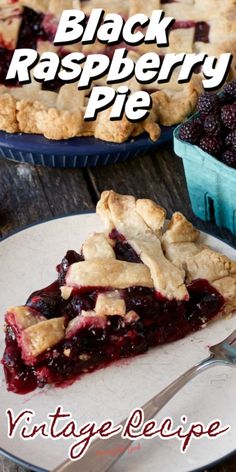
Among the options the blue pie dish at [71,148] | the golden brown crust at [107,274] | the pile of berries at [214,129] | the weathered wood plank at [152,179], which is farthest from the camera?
the weathered wood plank at [152,179]

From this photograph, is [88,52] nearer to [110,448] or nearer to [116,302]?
[116,302]

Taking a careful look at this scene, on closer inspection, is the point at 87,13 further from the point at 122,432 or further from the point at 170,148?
the point at 122,432

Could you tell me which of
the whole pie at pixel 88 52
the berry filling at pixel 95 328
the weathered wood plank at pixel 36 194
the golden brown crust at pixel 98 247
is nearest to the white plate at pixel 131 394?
the berry filling at pixel 95 328

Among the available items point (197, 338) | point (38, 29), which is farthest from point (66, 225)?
point (38, 29)

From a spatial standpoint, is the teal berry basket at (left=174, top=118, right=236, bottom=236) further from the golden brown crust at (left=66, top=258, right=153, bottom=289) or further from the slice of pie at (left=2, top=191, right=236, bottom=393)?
the golden brown crust at (left=66, top=258, right=153, bottom=289)

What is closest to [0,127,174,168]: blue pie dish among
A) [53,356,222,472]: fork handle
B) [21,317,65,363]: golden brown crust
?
[21,317,65,363]: golden brown crust

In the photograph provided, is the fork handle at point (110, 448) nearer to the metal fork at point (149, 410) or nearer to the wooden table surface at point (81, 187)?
the metal fork at point (149, 410)

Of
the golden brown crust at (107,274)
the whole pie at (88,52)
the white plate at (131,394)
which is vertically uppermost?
the whole pie at (88,52)
